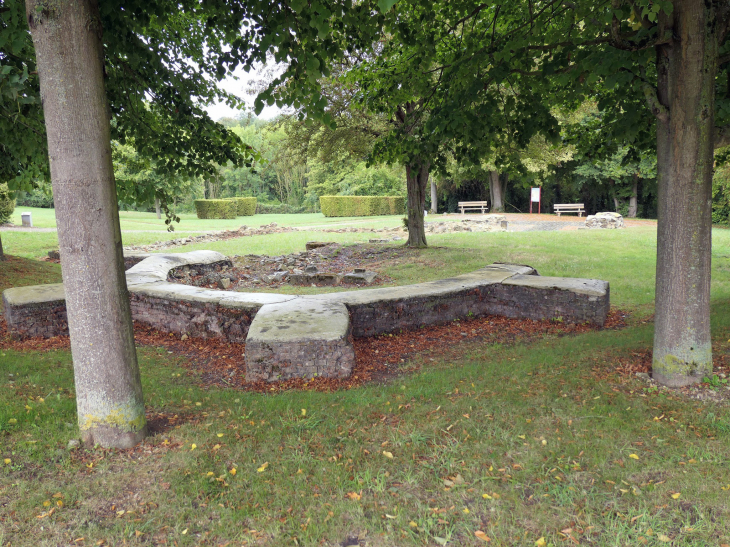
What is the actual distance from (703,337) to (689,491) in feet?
6.52

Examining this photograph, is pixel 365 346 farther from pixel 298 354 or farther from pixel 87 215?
pixel 87 215

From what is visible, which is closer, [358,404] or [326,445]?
[326,445]

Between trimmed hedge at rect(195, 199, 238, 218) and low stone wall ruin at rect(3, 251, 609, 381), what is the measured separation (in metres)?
34.1

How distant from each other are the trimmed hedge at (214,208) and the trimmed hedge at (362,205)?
28.7 feet

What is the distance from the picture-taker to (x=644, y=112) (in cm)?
588

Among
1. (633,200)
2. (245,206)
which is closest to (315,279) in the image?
(633,200)

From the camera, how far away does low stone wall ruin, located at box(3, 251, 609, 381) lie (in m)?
5.36

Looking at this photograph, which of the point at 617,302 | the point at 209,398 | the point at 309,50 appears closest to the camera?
the point at 309,50

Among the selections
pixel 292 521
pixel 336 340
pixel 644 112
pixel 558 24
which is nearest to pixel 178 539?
pixel 292 521

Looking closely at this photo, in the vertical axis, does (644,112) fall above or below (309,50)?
below

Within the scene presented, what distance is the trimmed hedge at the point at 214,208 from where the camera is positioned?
4128 cm

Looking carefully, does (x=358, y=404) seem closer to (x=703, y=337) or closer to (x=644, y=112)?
(x=703, y=337)

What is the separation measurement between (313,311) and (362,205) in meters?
33.5

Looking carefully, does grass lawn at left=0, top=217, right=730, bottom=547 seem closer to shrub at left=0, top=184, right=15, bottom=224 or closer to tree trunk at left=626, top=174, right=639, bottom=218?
shrub at left=0, top=184, right=15, bottom=224
